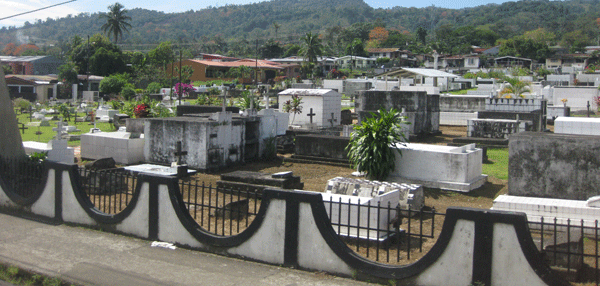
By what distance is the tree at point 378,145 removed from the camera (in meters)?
13.2

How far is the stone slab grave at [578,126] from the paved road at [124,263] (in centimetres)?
954

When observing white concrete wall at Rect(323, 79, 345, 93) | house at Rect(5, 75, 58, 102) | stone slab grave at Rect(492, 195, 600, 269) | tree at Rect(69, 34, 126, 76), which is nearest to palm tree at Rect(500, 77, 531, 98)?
stone slab grave at Rect(492, 195, 600, 269)

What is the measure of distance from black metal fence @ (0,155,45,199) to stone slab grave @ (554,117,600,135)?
1174cm

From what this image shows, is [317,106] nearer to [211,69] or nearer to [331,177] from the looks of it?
[331,177]

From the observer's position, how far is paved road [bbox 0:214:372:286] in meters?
6.90

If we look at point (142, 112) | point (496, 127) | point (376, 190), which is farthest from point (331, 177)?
point (142, 112)

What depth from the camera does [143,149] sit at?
54.3ft

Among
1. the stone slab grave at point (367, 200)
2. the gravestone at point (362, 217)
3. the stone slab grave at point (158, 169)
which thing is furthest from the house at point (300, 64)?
the gravestone at point (362, 217)

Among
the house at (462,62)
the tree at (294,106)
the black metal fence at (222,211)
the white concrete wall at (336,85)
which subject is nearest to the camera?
the black metal fence at (222,211)

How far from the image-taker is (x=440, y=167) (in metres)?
12.9

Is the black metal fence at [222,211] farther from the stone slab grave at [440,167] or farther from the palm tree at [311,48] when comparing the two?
the palm tree at [311,48]

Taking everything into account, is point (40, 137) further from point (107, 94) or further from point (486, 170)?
point (107, 94)

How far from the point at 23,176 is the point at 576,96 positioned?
33170mm

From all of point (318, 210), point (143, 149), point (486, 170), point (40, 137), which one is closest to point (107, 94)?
point (40, 137)
